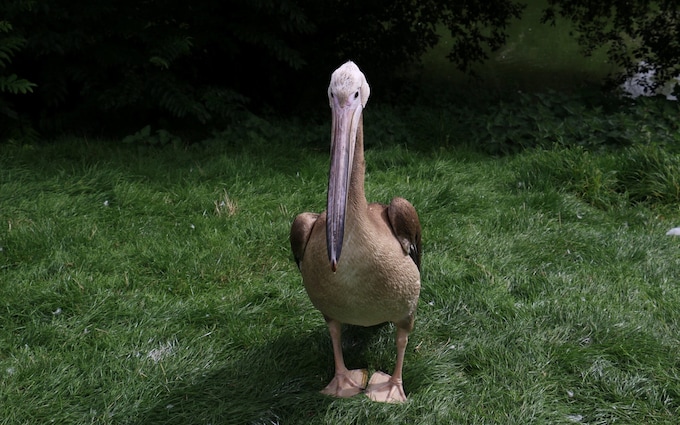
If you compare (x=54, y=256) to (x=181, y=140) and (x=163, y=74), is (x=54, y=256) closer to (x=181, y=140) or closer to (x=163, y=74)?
(x=181, y=140)

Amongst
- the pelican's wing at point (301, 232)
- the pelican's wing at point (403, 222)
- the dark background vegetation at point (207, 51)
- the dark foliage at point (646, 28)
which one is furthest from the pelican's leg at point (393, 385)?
the dark foliage at point (646, 28)

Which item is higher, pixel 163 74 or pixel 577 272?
pixel 163 74

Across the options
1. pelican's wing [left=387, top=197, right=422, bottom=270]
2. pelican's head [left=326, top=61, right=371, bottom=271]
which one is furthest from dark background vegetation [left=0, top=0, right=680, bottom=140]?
pelican's head [left=326, top=61, right=371, bottom=271]

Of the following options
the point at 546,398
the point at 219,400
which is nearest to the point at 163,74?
the point at 219,400

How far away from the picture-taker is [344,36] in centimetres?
707

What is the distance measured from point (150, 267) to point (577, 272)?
2423 millimetres

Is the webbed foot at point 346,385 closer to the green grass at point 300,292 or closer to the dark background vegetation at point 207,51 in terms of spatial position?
the green grass at point 300,292

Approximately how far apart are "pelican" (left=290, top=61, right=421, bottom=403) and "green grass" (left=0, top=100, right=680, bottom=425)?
0.18 meters

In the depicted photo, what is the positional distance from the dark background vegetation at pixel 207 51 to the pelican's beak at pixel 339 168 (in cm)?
351

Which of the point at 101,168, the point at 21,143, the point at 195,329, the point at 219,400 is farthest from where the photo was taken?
the point at 21,143

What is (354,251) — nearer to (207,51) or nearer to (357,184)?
(357,184)

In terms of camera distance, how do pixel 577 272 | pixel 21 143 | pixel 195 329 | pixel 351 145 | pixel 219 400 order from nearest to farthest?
pixel 351 145 < pixel 219 400 < pixel 195 329 < pixel 577 272 < pixel 21 143

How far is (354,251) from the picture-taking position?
241cm

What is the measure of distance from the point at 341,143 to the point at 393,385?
113 cm
